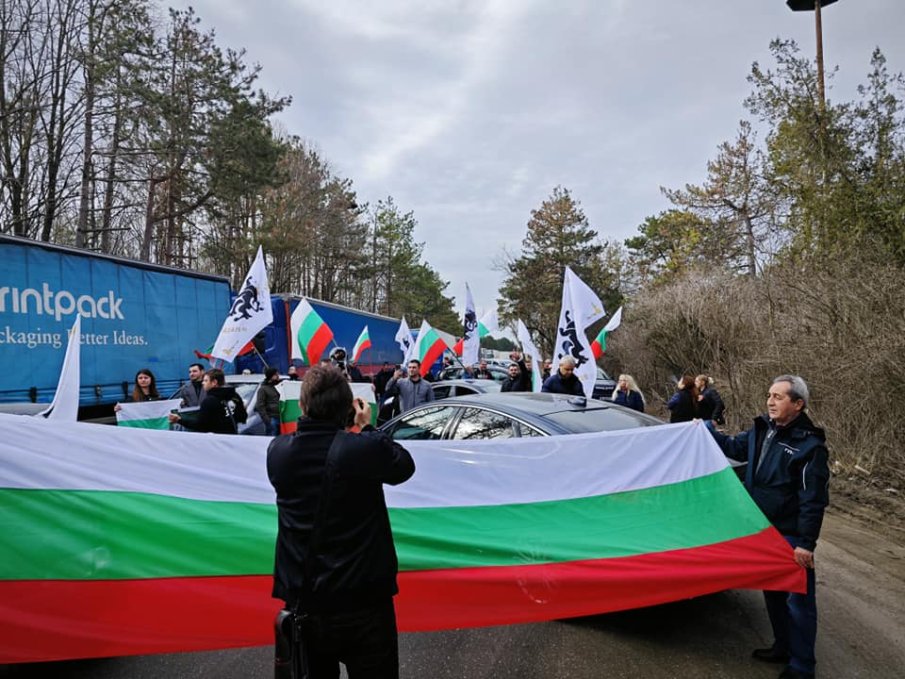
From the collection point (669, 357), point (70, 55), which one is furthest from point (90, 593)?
point (70, 55)

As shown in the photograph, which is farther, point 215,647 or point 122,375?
point 122,375

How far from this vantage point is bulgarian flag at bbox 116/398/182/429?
7836mm

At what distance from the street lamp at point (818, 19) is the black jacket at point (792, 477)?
9646 mm

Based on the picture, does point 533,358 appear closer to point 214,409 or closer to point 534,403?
point 534,403

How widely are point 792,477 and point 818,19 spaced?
14749mm

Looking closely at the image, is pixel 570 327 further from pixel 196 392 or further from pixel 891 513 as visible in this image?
pixel 196 392

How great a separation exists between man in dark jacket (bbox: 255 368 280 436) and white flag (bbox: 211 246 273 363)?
1140 mm

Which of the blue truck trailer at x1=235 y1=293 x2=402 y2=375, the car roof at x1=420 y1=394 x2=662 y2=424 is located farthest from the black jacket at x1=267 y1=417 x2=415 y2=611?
the blue truck trailer at x1=235 y1=293 x2=402 y2=375

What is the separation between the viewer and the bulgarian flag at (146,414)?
25.7ft

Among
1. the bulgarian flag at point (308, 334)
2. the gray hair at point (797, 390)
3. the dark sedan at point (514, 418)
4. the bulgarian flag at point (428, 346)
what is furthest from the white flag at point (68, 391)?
the bulgarian flag at point (428, 346)

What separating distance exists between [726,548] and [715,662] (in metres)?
0.73

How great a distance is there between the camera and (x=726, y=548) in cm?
327

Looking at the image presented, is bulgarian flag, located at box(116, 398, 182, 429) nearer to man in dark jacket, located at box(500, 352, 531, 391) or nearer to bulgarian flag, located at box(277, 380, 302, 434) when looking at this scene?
bulgarian flag, located at box(277, 380, 302, 434)

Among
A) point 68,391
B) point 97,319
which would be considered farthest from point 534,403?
point 97,319
